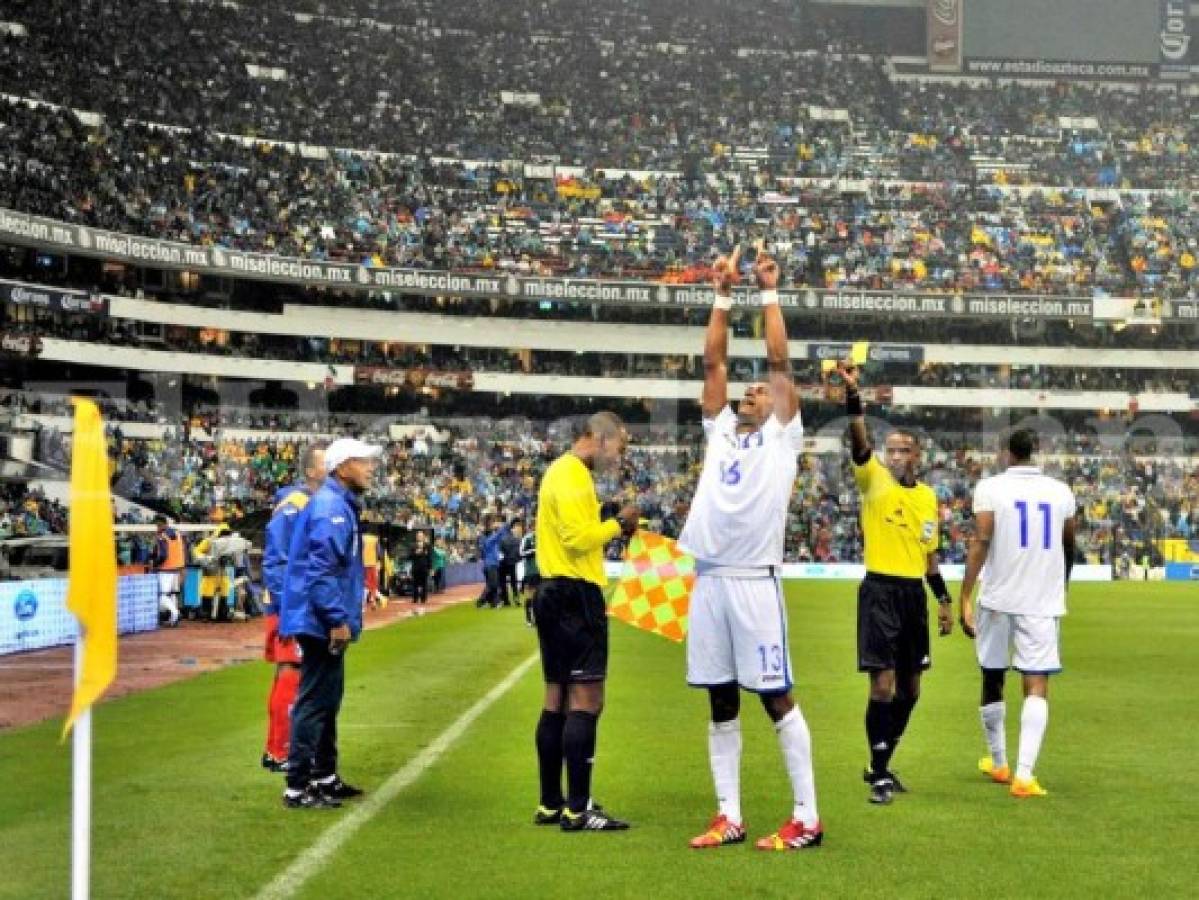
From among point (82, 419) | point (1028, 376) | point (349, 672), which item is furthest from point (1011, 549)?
point (1028, 376)

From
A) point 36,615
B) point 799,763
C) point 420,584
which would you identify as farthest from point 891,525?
point 420,584

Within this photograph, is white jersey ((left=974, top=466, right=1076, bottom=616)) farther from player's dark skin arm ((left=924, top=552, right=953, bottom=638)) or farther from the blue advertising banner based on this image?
the blue advertising banner

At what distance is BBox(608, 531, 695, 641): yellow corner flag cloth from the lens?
11.9 meters

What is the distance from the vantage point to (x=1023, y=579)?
10906 mm

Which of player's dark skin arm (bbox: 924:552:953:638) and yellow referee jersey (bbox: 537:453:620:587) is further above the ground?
yellow referee jersey (bbox: 537:453:620:587)

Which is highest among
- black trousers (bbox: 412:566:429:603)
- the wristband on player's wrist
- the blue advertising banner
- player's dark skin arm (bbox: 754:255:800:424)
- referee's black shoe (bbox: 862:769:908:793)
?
player's dark skin arm (bbox: 754:255:800:424)

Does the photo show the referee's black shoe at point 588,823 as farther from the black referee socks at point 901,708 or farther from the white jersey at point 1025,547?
the white jersey at point 1025,547

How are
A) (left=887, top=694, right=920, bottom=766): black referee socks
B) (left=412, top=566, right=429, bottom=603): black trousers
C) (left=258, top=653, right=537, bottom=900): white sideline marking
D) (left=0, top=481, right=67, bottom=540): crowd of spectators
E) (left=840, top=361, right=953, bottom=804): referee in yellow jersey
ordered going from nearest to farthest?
1. (left=258, top=653, right=537, bottom=900): white sideline marking
2. (left=840, top=361, right=953, bottom=804): referee in yellow jersey
3. (left=887, top=694, right=920, bottom=766): black referee socks
4. (left=0, top=481, right=67, bottom=540): crowd of spectators
5. (left=412, top=566, right=429, bottom=603): black trousers

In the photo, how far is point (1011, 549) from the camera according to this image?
11.0 meters

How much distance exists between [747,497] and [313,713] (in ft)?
10.4

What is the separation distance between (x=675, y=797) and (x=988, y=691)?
2.27 metres

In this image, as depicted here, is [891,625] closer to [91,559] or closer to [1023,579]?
[1023,579]

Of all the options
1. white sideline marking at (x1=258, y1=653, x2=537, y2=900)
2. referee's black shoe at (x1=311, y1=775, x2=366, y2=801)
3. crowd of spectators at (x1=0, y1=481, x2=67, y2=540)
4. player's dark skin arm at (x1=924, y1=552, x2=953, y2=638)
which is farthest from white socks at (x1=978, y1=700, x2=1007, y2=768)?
crowd of spectators at (x1=0, y1=481, x2=67, y2=540)

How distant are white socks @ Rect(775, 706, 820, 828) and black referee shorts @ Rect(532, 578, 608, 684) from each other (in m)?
1.18
